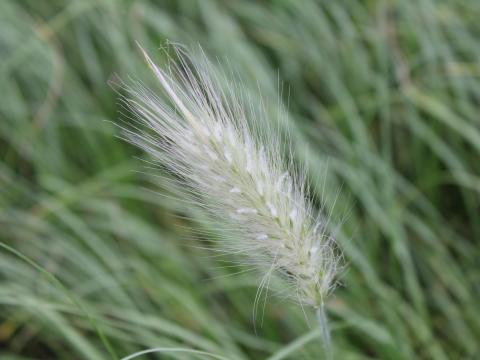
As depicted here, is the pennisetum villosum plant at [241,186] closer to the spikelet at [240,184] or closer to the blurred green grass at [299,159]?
the spikelet at [240,184]

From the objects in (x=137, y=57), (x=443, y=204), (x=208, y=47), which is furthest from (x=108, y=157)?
(x=443, y=204)

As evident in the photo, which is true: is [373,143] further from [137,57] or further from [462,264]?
[137,57]

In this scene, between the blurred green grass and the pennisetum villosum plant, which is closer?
the pennisetum villosum plant

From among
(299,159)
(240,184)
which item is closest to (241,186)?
(240,184)

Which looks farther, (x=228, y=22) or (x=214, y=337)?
(x=228, y=22)

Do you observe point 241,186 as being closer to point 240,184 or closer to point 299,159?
point 240,184

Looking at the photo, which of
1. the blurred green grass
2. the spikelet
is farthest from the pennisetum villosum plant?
the blurred green grass

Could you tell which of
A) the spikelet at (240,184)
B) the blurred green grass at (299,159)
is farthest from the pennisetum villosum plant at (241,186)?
the blurred green grass at (299,159)

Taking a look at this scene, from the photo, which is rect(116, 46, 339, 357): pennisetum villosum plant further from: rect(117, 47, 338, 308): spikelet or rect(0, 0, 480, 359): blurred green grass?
rect(0, 0, 480, 359): blurred green grass
